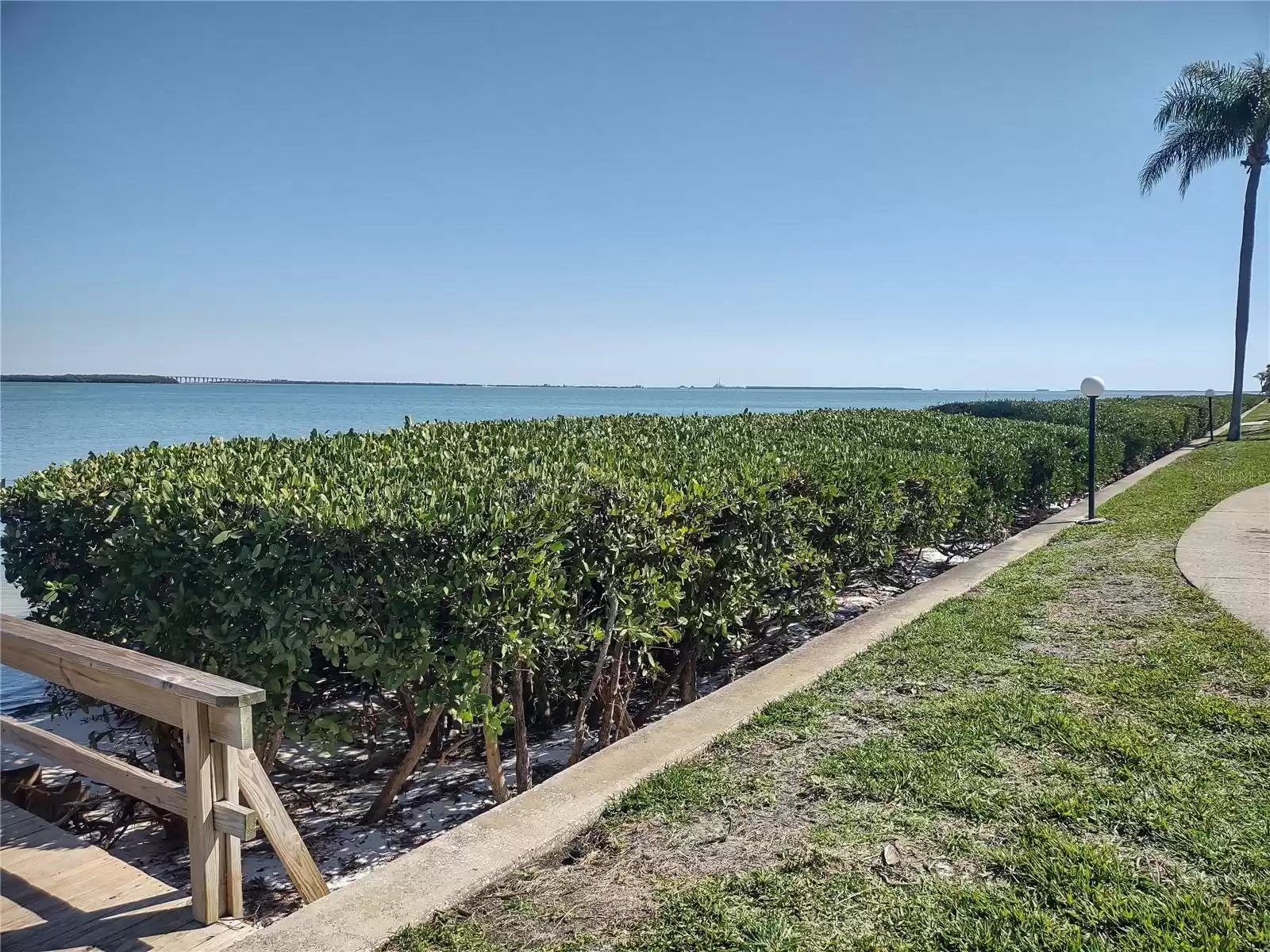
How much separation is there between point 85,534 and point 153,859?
168cm

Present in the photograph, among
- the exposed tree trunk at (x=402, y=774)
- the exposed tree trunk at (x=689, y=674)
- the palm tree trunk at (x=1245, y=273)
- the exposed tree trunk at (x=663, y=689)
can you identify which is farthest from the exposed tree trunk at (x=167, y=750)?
the palm tree trunk at (x=1245, y=273)

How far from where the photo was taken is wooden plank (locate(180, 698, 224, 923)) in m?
2.56

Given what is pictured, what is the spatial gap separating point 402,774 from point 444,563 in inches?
59.9

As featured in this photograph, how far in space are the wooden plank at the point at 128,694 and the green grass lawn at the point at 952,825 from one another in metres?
0.81

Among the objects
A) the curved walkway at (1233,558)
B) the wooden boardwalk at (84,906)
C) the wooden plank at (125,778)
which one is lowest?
the wooden boardwalk at (84,906)

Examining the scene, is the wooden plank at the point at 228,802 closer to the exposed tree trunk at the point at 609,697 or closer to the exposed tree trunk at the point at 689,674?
the exposed tree trunk at the point at 609,697

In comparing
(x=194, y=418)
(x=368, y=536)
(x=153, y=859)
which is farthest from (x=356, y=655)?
(x=194, y=418)

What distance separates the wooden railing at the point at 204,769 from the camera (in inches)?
99.3

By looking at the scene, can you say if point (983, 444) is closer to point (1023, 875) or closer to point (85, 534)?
point (1023, 875)

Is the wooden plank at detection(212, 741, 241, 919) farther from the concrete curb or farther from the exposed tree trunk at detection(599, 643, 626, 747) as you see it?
the exposed tree trunk at detection(599, 643, 626, 747)

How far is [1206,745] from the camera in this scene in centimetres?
359

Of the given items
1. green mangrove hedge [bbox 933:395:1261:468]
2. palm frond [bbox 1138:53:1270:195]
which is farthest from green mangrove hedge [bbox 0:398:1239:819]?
palm frond [bbox 1138:53:1270:195]

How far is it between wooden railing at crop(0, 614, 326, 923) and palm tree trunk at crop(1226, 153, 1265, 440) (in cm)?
2750

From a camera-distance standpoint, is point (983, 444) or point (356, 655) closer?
point (356, 655)
